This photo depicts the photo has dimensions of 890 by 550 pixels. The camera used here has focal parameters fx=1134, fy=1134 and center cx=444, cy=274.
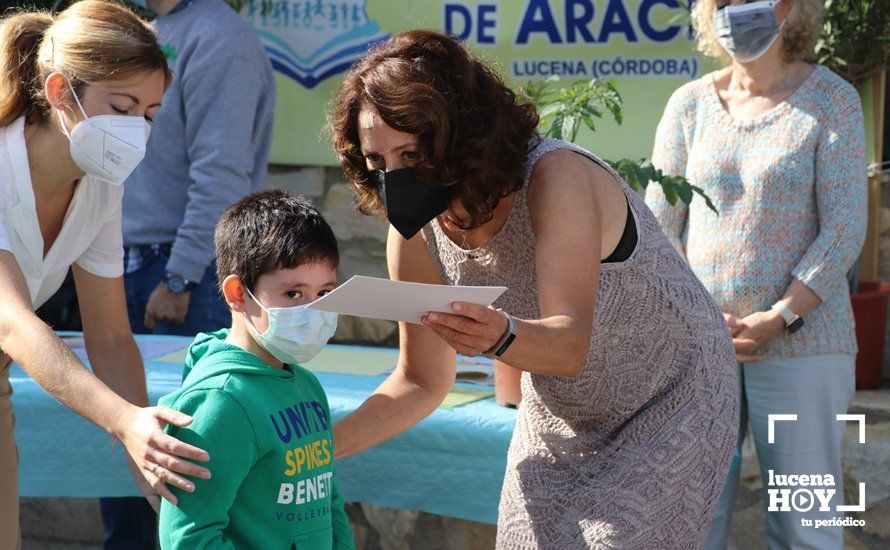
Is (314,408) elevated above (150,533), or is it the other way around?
(314,408)

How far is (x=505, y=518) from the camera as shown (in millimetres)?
2104

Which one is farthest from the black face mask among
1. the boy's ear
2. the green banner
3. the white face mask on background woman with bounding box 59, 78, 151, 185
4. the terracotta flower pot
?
the terracotta flower pot

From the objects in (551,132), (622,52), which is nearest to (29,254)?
(551,132)

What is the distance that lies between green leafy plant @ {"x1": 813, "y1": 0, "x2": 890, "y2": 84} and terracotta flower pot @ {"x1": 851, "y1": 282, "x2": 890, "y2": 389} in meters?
0.82

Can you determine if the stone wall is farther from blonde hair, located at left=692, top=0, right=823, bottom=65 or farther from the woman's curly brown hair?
the woman's curly brown hair

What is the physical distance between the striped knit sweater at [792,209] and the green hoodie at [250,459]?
4.96 ft

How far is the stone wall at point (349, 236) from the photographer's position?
457 cm

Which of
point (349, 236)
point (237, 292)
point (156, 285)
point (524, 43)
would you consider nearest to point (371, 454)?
point (156, 285)

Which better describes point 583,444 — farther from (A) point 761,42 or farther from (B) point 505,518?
(A) point 761,42

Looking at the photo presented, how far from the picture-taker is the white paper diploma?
1499 mm

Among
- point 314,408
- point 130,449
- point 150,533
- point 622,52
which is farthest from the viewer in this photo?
point 622,52

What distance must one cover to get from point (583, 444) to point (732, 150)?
1359mm

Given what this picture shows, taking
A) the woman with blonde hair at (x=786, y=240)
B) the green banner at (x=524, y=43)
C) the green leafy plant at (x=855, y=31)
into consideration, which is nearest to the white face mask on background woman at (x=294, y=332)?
the woman with blonde hair at (x=786, y=240)

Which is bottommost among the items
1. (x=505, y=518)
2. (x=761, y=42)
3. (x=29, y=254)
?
(x=505, y=518)
